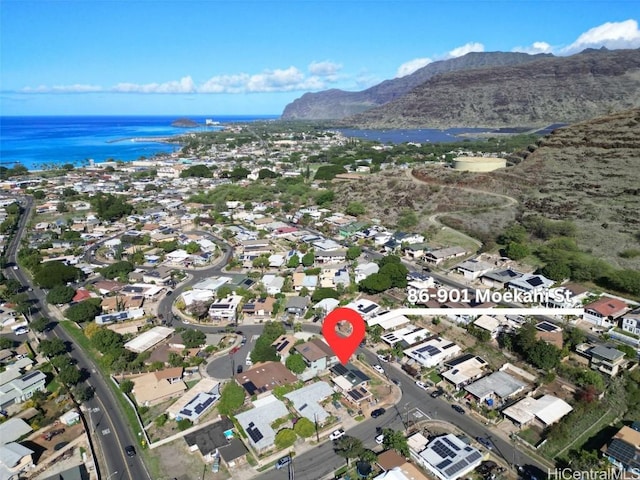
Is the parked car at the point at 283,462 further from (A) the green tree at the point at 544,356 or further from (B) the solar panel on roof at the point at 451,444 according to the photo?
(A) the green tree at the point at 544,356

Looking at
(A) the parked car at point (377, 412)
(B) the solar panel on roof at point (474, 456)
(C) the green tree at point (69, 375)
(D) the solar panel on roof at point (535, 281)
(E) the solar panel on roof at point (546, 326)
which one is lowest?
(A) the parked car at point (377, 412)

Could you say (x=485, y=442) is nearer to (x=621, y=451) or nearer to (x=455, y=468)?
Result: (x=455, y=468)

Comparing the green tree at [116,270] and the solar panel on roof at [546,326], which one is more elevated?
the green tree at [116,270]

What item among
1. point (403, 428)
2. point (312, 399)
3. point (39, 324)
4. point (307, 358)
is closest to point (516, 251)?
point (307, 358)

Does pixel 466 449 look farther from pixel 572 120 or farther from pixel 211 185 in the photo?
pixel 572 120

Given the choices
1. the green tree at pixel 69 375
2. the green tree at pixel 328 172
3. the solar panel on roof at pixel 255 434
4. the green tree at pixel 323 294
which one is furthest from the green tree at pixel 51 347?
the green tree at pixel 328 172

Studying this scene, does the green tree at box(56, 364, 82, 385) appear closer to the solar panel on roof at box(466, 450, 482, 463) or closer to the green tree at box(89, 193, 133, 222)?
the solar panel on roof at box(466, 450, 482, 463)

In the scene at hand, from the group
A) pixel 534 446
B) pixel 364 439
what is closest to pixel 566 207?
pixel 534 446
